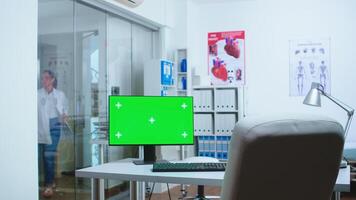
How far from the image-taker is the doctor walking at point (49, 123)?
3.84m

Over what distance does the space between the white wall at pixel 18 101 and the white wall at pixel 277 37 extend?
3009 millimetres

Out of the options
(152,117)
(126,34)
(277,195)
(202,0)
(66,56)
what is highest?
(202,0)

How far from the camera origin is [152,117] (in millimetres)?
2627

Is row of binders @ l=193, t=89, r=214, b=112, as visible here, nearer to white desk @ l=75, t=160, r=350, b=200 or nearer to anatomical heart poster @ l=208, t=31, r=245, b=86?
anatomical heart poster @ l=208, t=31, r=245, b=86

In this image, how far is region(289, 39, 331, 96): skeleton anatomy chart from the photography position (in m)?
5.74

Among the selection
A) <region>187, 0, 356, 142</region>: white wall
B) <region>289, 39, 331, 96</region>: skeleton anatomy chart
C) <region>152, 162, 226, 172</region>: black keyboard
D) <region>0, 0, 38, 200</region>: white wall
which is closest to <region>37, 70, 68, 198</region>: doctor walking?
<region>0, 0, 38, 200</region>: white wall

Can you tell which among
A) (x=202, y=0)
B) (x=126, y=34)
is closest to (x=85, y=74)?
(x=126, y=34)

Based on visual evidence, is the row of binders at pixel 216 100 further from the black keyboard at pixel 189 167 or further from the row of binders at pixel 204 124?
the black keyboard at pixel 189 167

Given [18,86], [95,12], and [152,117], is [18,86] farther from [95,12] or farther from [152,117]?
[95,12]

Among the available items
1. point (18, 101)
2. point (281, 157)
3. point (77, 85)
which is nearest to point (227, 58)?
point (77, 85)

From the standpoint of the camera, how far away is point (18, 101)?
3055 mm

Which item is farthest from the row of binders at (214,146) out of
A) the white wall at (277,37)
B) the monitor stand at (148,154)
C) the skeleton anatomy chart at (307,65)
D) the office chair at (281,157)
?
the office chair at (281,157)

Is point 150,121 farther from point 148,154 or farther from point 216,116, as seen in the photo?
point 216,116

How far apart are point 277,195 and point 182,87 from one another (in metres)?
4.52
